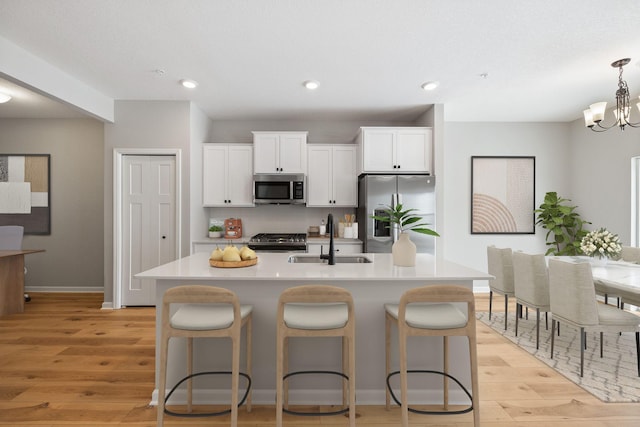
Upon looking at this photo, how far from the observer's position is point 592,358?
118 inches

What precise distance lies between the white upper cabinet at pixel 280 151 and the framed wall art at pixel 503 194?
9.09 feet

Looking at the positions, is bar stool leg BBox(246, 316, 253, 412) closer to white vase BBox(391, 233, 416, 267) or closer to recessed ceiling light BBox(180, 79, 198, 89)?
white vase BBox(391, 233, 416, 267)

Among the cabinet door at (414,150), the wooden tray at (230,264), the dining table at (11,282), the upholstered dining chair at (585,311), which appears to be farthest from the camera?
the cabinet door at (414,150)

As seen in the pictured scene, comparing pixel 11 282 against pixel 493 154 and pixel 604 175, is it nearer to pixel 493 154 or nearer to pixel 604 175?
pixel 493 154

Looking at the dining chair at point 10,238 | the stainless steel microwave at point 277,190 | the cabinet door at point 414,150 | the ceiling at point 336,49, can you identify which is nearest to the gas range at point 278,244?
the stainless steel microwave at point 277,190

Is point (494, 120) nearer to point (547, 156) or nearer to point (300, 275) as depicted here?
point (547, 156)

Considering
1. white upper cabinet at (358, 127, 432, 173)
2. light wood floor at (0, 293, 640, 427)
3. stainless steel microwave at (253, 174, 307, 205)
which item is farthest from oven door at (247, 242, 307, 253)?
light wood floor at (0, 293, 640, 427)

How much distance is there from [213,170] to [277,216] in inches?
45.9

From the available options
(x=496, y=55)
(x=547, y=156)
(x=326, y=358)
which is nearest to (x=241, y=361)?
(x=326, y=358)

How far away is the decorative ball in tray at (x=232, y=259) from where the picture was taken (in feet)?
7.69

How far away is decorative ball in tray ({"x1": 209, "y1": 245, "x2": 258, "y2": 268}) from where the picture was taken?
234 centimetres

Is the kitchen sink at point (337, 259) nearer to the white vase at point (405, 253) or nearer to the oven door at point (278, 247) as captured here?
the white vase at point (405, 253)

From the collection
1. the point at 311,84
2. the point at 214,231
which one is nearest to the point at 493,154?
the point at 311,84

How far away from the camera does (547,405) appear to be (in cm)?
228
